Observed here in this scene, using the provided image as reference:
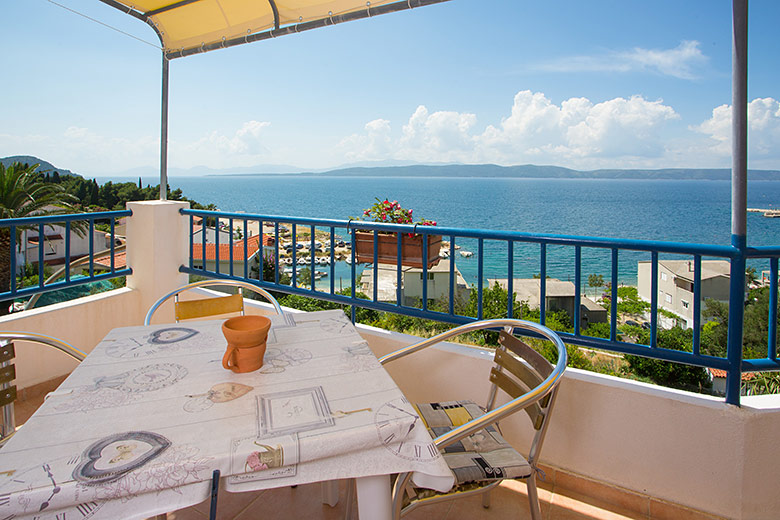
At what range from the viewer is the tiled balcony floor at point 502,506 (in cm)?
174

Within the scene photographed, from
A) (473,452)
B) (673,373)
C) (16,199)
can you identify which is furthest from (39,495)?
(16,199)

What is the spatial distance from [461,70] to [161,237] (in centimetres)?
6091

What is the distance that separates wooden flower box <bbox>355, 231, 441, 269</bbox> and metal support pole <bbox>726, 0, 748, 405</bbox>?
130cm

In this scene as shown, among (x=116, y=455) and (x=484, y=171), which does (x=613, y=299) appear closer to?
(x=116, y=455)

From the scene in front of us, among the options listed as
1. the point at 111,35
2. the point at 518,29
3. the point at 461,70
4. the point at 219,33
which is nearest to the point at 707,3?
the point at 518,29

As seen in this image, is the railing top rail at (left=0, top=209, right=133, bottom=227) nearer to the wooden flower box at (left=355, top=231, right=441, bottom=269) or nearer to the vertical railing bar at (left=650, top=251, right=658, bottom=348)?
the wooden flower box at (left=355, top=231, right=441, bottom=269)

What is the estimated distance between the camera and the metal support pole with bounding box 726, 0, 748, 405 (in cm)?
162

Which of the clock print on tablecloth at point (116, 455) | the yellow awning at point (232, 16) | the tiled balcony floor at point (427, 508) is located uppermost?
the yellow awning at point (232, 16)

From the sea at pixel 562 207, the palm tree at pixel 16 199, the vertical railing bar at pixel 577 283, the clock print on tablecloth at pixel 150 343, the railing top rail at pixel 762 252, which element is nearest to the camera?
the clock print on tablecloth at pixel 150 343

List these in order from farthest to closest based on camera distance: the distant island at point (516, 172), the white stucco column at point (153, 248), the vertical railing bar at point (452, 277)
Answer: the distant island at point (516, 172)
the white stucco column at point (153, 248)
the vertical railing bar at point (452, 277)

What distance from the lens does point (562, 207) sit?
56094mm

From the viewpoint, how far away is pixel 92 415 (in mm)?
952

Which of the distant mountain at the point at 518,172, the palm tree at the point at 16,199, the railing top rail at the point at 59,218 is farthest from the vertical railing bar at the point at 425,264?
the distant mountain at the point at 518,172

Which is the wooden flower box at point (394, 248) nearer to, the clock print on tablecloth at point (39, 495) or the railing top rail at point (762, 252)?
the railing top rail at point (762, 252)
